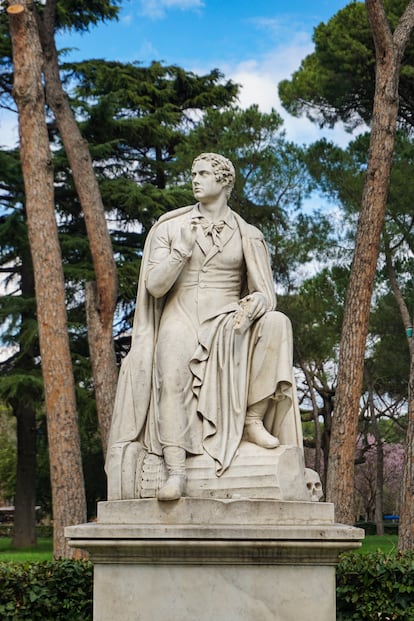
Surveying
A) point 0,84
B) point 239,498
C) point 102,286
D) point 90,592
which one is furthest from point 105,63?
point 239,498

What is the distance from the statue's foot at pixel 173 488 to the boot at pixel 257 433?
18.8 inches

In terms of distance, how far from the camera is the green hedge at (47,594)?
21.7ft

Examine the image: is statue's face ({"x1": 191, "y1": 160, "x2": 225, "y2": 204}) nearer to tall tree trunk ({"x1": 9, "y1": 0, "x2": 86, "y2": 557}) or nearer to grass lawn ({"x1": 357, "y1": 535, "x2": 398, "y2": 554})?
tall tree trunk ({"x1": 9, "y1": 0, "x2": 86, "y2": 557})

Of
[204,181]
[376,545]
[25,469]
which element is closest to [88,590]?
[204,181]

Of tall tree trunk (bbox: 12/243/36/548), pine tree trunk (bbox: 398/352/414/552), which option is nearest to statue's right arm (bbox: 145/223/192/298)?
pine tree trunk (bbox: 398/352/414/552)

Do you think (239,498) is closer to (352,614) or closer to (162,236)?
(162,236)

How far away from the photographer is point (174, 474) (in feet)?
16.1

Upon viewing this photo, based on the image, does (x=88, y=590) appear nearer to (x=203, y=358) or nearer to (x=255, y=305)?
(x=203, y=358)

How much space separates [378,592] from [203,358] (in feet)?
8.18

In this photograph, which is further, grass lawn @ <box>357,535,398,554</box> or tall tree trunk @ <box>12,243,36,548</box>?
tall tree trunk @ <box>12,243,36,548</box>

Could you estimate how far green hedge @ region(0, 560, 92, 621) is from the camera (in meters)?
6.62

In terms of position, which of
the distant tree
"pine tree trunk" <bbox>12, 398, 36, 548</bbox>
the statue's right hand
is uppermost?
the distant tree

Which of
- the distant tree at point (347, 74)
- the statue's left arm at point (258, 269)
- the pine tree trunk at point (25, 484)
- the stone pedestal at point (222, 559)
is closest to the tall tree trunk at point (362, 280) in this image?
the distant tree at point (347, 74)

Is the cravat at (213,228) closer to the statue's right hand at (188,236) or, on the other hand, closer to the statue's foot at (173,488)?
the statue's right hand at (188,236)
